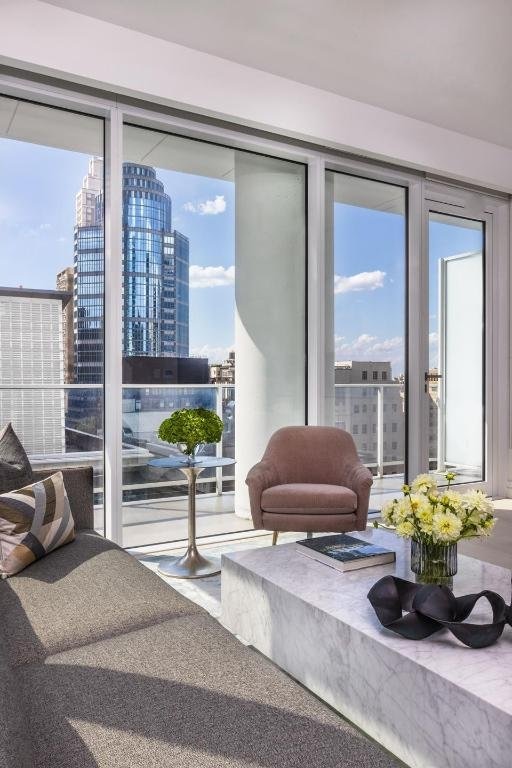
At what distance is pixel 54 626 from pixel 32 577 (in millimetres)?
403

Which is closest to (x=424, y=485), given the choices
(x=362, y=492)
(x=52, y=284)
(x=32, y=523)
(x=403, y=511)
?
(x=403, y=511)

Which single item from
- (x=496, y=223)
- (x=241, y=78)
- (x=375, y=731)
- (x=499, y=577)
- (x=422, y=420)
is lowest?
(x=375, y=731)

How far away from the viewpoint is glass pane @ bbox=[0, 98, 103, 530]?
3424 mm

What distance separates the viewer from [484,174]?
205 inches

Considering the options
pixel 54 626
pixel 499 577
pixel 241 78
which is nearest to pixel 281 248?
pixel 241 78

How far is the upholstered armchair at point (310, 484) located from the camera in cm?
342

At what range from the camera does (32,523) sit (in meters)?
2.15

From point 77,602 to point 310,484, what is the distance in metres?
2.14

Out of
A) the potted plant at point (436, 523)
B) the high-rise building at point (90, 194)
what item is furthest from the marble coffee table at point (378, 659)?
the high-rise building at point (90, 194)

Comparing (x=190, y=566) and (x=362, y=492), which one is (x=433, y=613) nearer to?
(x=362, y=492)

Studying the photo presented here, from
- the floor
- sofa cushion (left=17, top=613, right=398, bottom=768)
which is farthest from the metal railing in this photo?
sofa cushion (left=17, top=613, right=398, bottom=768)

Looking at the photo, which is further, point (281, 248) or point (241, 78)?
point (281, 248)

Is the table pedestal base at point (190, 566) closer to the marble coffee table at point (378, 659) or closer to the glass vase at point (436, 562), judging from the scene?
the marble coffee table at point (378, 659)

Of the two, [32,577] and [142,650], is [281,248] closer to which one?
[32,577]
